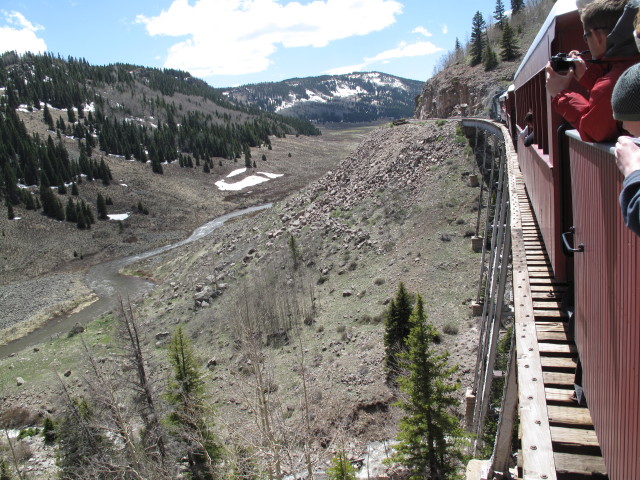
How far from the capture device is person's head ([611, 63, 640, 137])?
190 cm

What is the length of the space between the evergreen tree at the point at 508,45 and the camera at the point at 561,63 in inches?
2477

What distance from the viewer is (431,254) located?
89.9ft

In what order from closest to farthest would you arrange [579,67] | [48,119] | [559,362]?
[579,67] → [559,362] → [48,119]

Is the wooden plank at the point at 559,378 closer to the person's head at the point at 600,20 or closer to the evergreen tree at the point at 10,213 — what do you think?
the person's head at the point at 600,20

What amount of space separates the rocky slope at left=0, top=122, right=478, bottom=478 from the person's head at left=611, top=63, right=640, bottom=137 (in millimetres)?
13690

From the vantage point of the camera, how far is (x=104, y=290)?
163 feet

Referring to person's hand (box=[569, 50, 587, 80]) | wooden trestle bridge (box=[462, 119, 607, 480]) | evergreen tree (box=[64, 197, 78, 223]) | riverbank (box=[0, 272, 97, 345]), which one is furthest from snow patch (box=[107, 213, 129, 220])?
person's hand (box=[569, 50, 587, 80])

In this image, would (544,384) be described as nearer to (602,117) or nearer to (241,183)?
(602,117)

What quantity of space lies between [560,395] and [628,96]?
2.97 meters

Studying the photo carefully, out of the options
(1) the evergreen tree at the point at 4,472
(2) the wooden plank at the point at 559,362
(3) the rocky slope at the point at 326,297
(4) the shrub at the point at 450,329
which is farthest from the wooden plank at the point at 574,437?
(1) the evergreen tree at the point at 4,472

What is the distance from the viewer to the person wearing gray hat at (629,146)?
5.76 feet

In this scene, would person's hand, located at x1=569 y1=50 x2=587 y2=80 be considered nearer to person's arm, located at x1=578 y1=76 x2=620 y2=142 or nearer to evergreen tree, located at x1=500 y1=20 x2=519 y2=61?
person's arm, located at x1=578 y1=76 x2=620 y2=142

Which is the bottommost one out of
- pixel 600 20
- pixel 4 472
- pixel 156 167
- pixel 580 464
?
pixel 4 472

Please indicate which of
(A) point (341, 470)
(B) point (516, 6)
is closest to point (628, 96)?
(A) point (341, 470)
